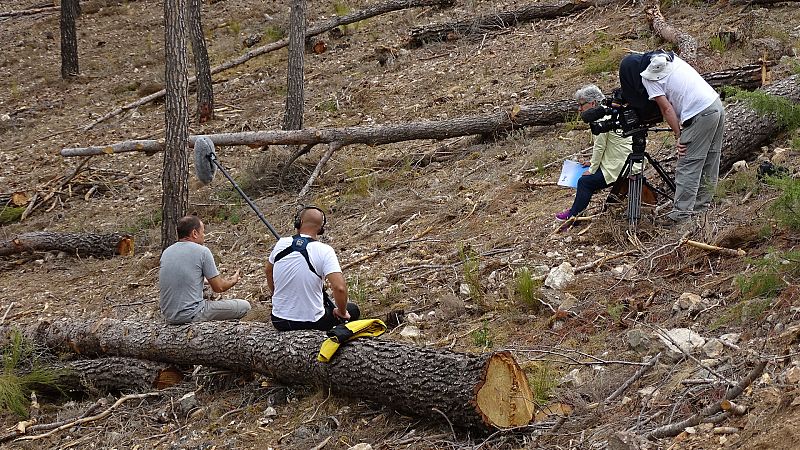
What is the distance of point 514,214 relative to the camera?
823 cm

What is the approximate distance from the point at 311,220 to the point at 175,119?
13.7ft

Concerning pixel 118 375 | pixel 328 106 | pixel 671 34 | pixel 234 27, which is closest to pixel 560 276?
pixel 118 375

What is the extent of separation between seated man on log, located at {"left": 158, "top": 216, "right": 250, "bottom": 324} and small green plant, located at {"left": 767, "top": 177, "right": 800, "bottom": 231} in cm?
417

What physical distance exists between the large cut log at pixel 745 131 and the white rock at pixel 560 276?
7.03 ft

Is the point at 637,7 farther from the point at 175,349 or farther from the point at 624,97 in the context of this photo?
the point at 175,349

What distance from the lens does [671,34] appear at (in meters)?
11.1

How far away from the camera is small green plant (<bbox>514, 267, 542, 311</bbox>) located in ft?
20.2

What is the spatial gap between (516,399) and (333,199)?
20.6 feet

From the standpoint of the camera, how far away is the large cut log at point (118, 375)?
675cm

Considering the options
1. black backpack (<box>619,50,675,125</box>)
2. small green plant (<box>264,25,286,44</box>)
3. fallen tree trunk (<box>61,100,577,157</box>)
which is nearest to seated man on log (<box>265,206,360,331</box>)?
black backpack (<box>619,50,675,125</box>)

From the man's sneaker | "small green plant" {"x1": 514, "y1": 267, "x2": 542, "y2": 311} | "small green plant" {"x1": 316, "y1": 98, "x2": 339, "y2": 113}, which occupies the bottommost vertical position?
"small green plant" {"x1": 316, "y1": 98, "x2": 339, "y2": 113}

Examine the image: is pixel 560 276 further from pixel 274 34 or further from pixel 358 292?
pixel 274 34

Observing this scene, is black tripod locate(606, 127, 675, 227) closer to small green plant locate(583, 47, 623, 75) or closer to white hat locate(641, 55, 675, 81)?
white hat locate(641, 55, 675, 81)

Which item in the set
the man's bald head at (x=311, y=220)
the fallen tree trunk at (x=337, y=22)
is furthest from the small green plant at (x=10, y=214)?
the man's bald head at (x=311, y=220)
